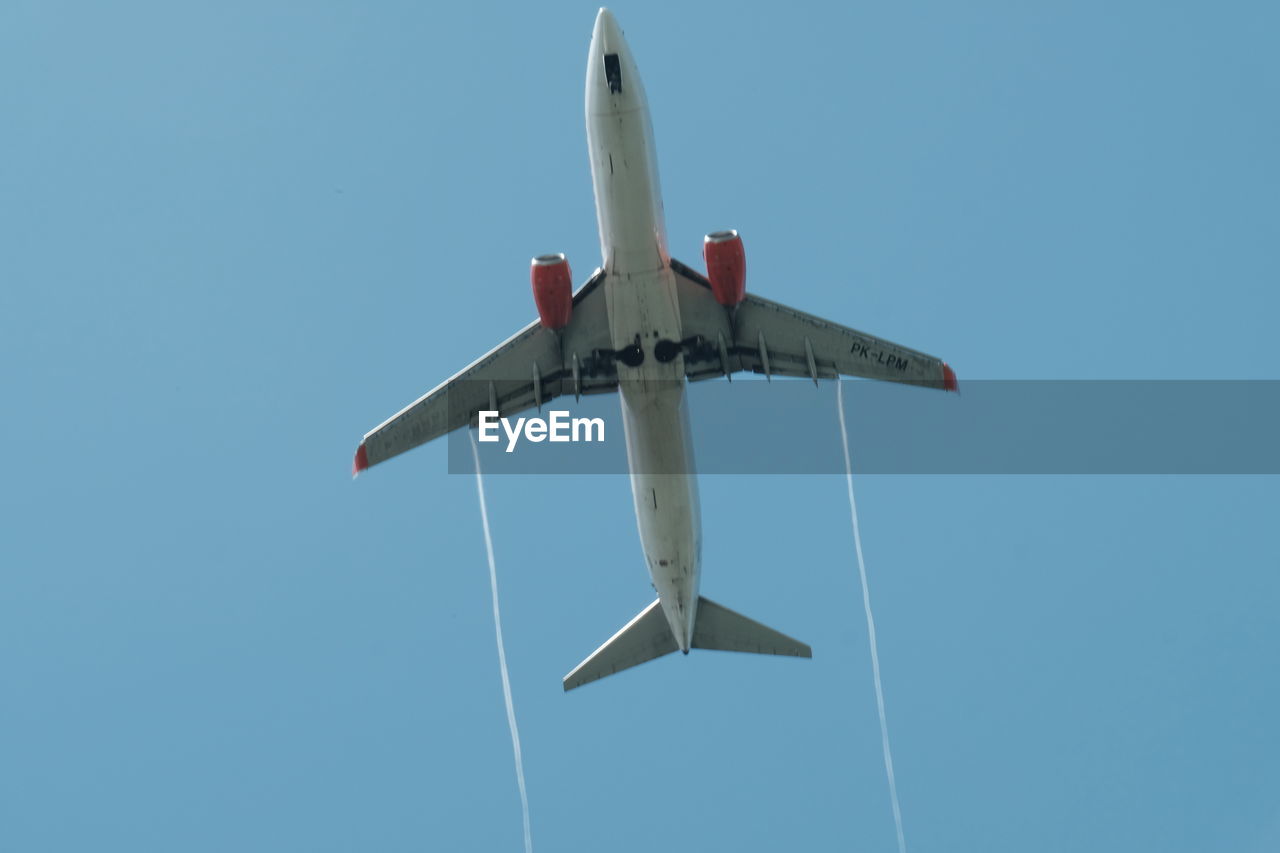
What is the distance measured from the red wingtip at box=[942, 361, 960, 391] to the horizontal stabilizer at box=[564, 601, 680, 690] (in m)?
10.7

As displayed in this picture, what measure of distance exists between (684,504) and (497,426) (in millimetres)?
7653

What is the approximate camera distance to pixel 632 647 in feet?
175

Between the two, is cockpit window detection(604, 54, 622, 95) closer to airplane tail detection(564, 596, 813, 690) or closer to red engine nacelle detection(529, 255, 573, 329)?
red engine nacelle detection(529, 255, 573, 329)

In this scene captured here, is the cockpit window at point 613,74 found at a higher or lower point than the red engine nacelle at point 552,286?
higher

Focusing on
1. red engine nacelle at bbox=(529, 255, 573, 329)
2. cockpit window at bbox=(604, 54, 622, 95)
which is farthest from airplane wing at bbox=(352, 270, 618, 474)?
cockpit window at bbox=(604, 54, 622, 95)

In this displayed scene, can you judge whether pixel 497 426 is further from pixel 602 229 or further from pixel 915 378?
pixel 915 378

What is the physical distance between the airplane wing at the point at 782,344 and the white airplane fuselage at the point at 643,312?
1.75 meters

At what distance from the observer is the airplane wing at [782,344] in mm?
49938

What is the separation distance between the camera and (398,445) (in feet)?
168

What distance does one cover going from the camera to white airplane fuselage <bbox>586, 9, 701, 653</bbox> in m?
45.2

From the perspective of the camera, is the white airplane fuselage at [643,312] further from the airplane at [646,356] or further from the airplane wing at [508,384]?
the airplane wing at [508,384]

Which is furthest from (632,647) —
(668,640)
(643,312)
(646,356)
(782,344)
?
(643,312)

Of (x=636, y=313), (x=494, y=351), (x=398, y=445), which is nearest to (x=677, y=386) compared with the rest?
(x=636, y=313)

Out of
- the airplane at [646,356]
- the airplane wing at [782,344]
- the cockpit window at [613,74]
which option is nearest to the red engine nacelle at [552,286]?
the airplane at [646,356]
